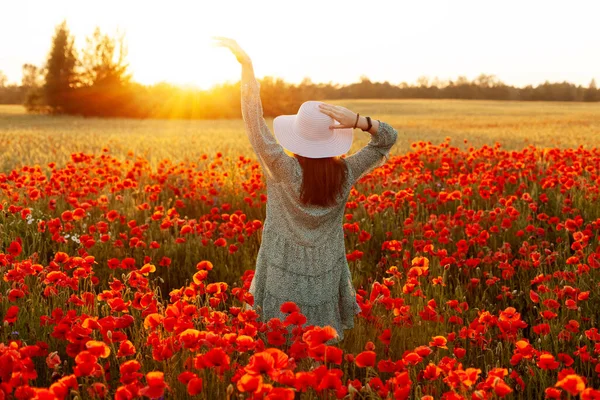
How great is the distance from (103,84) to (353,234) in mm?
36624

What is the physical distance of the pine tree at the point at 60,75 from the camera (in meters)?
37.7

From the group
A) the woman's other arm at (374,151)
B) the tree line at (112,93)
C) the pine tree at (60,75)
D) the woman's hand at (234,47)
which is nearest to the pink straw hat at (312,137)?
the woman's other arm at (374,151)

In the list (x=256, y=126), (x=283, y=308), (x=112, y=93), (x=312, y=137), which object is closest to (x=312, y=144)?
(x=312, y=137)

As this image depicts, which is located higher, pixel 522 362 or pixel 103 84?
pixel 103 84

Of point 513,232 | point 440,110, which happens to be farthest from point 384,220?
point 440,110

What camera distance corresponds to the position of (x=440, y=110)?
44.3 m

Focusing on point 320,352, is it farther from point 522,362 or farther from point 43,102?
point 43,102

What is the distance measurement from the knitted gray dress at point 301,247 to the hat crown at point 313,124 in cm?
15

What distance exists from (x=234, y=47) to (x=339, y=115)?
1.99ft

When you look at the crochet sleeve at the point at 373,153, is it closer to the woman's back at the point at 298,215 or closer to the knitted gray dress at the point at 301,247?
the knitted gray dress at the point at 301,247

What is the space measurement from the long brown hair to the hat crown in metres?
0.13

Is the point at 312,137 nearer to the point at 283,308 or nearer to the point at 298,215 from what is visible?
the point at 298,215

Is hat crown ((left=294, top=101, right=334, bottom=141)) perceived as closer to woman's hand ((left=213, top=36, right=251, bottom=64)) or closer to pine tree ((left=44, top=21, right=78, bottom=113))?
woman's hand ((left=213, top=36, right=251, bottom=64))

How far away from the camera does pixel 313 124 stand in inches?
115
